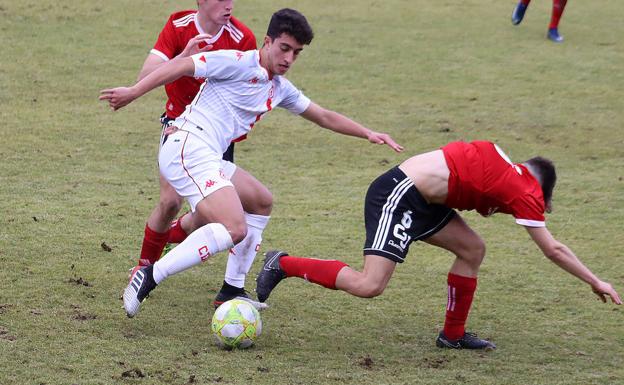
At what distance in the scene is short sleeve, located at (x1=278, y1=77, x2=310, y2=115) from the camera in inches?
254

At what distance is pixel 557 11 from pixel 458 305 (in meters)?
10.1

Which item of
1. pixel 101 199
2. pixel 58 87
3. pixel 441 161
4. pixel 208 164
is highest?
pixel 441 161

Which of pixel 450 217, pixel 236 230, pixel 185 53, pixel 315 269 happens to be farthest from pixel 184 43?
pixel 450 217

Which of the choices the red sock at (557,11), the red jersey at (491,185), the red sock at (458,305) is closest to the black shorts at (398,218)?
the red jersey at (491,185)

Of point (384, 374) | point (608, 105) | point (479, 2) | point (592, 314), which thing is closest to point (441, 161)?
point (384, 374)

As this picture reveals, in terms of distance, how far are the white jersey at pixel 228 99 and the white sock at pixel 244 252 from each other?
544 mm

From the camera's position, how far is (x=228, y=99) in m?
6.15

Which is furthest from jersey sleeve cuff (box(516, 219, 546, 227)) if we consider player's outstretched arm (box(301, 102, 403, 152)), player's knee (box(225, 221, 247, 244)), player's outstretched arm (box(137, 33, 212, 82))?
player's outstretched arm (box(137, 33, 212, 82))

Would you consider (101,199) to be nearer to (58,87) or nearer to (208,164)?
(208,164)

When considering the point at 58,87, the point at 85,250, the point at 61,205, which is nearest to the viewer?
the point at 85,250

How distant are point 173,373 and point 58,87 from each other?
7555 millimetres

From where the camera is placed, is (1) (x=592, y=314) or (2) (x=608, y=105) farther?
(2) (x=608, y=105)

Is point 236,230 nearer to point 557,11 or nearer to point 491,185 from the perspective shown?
point 491,185

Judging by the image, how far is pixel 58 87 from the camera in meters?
12.2
